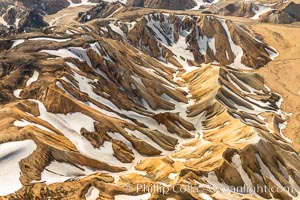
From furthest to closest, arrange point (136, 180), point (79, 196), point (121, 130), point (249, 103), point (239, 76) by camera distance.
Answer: point (239, 76) < point (249, 103) < point (121, 130) < point (136, 180) < point (79, 196)

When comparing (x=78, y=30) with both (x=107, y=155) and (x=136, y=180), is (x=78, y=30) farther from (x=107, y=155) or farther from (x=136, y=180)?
(x=136, y=180)

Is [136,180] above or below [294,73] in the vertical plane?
above

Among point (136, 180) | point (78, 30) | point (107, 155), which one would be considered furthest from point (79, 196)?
point (78, 30)

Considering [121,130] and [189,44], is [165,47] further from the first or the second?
[121,130]

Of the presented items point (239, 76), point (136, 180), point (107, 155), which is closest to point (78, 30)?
point (239, 76)

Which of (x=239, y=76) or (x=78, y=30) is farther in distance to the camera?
(x=78, y=30)

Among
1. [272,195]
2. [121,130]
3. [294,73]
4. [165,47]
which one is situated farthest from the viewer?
[165,47]

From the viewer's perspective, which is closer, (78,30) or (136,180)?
(136,180)
